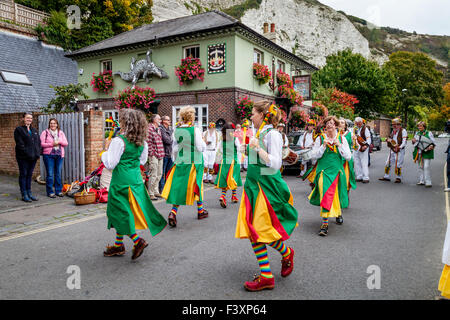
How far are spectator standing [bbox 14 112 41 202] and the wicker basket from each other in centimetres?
123

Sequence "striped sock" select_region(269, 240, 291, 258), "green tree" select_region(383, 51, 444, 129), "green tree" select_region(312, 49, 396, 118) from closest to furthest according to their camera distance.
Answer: "striped sock" select_region(269, 240, 291, 258), "green tree" select_region(312, 49, 396, 118), "green tree" select_region(383, 51, 444, 129)

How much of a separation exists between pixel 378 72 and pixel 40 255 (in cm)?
4169

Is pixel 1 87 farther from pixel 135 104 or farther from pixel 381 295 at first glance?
pixel 381 295

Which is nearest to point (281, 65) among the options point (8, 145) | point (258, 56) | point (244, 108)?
point (258, 56)

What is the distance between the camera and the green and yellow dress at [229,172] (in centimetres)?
777

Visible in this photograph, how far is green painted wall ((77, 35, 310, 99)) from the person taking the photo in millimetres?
16875

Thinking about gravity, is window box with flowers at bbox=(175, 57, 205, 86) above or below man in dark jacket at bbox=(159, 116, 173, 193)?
above

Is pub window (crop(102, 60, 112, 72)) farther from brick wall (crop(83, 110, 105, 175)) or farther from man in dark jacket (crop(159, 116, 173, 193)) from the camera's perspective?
man in dark jacket (crop(159, 116, 173, 193))

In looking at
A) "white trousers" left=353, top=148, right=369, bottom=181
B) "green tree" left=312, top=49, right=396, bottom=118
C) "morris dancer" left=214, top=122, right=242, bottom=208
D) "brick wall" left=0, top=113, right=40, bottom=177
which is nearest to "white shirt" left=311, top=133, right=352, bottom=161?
"morris dancer" left=214, top=122, right=242, bottom=208

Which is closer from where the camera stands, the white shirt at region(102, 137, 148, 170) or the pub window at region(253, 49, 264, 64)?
the white shirt at region(102, 137, 148, 170)

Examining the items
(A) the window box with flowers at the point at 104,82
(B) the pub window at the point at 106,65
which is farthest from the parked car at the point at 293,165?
(B) the pub window at the point at 106,65

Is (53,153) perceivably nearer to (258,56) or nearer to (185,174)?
(185,174)
